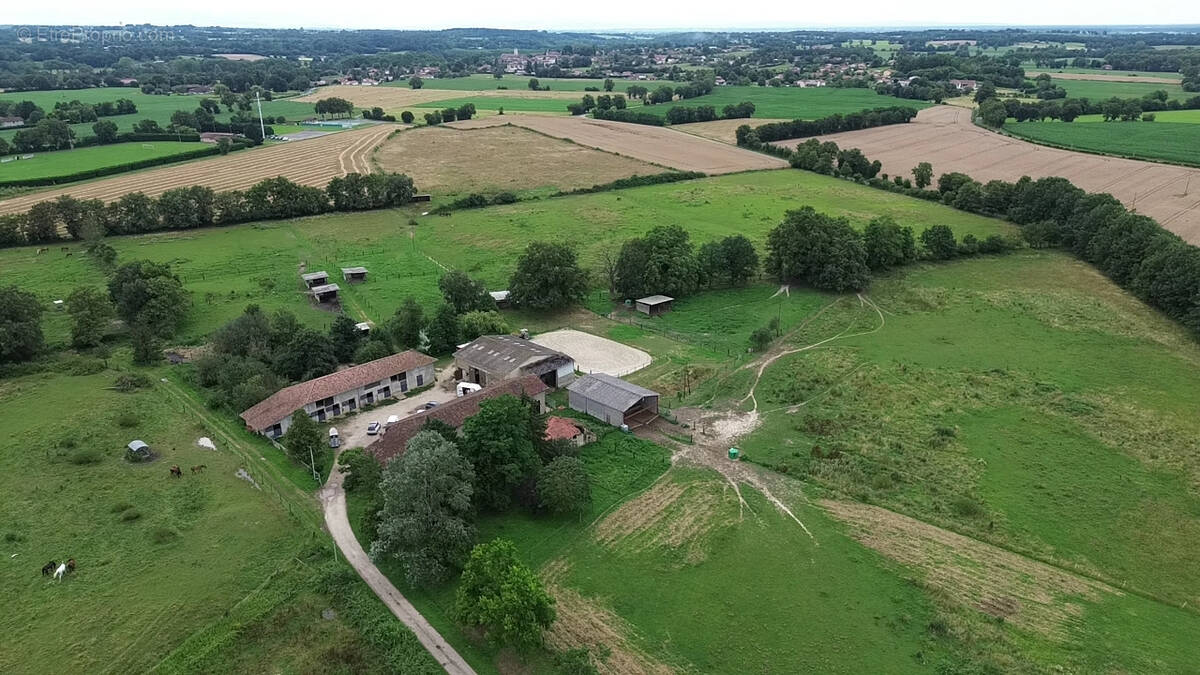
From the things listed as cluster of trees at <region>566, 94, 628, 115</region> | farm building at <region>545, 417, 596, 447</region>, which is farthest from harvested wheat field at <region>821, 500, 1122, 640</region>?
cluster of trees at <region>566, 94, 628, 115</region>

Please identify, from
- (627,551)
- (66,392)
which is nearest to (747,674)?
(627,551)

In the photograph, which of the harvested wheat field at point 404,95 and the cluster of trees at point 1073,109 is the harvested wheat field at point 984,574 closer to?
the cluster of trees at point 1073,109

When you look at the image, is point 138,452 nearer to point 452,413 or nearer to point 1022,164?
point 452,413

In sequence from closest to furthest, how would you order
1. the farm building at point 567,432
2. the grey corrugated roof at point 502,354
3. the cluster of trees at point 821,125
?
the farm building at point 567,432
the grey corrugated roof at point 502,354
the cluster of trees at point 821,125

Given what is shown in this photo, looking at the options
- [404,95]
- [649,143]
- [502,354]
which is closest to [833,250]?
[502,354]

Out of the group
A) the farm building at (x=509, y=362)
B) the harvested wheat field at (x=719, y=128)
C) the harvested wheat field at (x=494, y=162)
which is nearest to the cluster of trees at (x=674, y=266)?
the farm building at (x=509, y=362)

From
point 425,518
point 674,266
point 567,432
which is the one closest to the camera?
point 425,518
